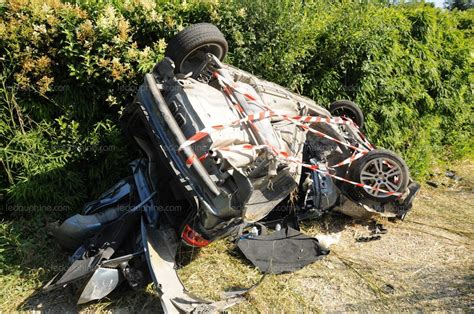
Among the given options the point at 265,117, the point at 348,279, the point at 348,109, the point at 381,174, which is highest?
the point at 265,117

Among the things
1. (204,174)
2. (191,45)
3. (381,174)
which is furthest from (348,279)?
(191,45)

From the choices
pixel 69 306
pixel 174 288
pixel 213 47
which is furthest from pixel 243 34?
pixel 69 306

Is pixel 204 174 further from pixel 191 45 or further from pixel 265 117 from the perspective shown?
pixel 191 45

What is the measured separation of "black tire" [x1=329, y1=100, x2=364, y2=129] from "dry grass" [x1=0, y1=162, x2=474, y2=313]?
59.3 inches

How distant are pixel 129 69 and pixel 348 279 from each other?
3209 mm

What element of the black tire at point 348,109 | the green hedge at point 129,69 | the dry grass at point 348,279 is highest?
the green hedge at point 129,69

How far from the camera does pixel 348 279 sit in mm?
4031

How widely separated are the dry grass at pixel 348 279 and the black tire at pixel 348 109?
151 centimetres

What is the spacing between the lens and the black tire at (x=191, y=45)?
4.08 meters

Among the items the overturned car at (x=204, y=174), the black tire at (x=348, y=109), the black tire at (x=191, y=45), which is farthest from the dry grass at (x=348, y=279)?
the black tire at (x=191, y=45)

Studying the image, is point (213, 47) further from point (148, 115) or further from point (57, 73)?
point (57, 73)

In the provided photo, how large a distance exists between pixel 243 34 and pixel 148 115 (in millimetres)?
2315

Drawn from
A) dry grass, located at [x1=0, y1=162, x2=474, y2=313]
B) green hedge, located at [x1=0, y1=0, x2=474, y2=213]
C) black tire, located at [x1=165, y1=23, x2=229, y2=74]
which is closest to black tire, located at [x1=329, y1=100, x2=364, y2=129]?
green hedge, located at [x1=0, y1=0, x2=474, y2=213]

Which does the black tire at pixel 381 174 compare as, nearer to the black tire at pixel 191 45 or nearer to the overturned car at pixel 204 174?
the overturned car at pixel 204 174
